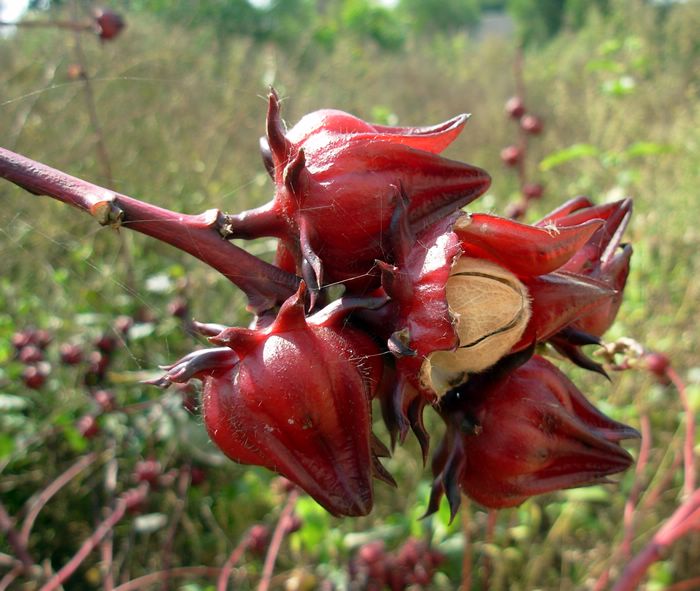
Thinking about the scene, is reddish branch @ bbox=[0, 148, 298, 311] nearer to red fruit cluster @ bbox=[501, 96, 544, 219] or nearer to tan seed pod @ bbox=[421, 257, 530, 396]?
tan seed pod @ bbox=[421, 257, 530, 396]

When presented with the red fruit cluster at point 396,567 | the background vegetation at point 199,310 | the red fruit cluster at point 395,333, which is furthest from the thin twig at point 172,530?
the red fruit cluster at point 395,333

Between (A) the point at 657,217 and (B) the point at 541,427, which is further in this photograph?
(A) the point at 657,217

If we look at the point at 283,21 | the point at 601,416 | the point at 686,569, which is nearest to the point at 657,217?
the point at 686,569

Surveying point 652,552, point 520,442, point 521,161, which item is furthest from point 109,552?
point 521,161

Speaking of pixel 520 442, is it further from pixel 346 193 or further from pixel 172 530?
pixel 172 530

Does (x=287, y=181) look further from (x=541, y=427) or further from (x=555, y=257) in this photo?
(x=541, y=427)

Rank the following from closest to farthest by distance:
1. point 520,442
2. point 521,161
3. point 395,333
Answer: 1. point 395,333
2. point 520,442
3. point 521,161

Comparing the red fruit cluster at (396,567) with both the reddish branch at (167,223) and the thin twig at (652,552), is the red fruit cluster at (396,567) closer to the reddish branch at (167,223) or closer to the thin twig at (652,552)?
the thin twig at (652,552)

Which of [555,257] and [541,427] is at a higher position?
[555,257]
